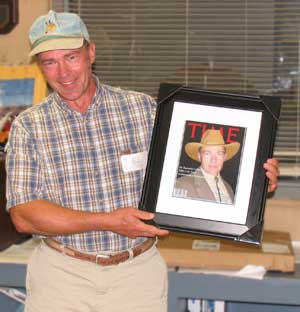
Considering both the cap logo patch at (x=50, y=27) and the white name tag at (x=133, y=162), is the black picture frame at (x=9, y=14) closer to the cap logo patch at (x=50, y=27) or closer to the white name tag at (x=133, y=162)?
the cap logo patch at (x=50, y=27)

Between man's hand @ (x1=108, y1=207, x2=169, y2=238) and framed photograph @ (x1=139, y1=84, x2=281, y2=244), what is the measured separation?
3 centimetres

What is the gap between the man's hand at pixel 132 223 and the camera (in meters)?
1.67

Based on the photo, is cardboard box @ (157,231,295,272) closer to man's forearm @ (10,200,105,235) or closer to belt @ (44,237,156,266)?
belt @ (44,237,156,266)

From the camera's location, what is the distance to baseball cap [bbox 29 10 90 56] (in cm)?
169

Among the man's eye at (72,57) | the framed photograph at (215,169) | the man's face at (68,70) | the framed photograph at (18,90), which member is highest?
the man's eye at (72,57)

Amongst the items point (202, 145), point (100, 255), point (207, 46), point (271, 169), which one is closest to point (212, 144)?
point (202, 145)

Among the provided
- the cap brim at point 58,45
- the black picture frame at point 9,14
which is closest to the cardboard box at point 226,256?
the cap brim at point 58,45

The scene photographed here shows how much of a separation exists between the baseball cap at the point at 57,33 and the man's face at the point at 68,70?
0.03 m

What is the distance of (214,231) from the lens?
173 centimetres

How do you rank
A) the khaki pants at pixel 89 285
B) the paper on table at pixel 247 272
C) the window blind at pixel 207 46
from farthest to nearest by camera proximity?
the window blind at pixel 207 46, the paper on table at pixel 247 272, the khaki pants at pixel 89 285

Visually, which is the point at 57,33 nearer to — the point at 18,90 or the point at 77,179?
the point at 77,179

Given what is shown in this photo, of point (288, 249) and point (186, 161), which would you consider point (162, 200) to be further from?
point (288, 249)

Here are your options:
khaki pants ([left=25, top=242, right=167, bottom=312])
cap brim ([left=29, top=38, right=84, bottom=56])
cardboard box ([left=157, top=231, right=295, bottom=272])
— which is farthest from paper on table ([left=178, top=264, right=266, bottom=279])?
cap brim ([left=29, top=38, right=84, bottom=56])

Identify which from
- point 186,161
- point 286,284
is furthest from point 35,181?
point 286,284
